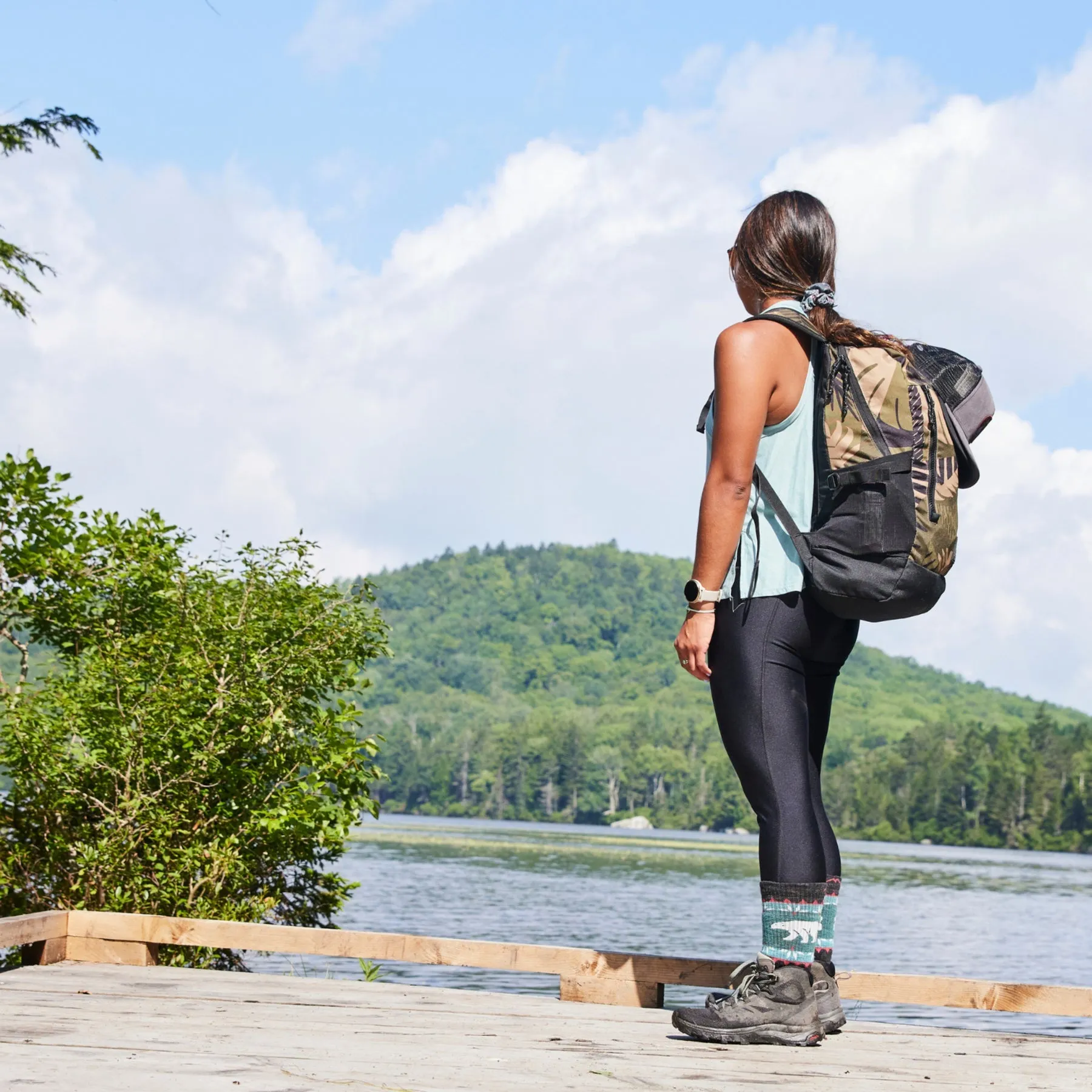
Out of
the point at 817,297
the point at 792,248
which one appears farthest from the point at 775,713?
the point at 792,248

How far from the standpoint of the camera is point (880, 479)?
351 centimetres

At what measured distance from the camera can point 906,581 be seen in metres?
3.47

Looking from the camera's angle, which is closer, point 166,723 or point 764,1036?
point 764,1036

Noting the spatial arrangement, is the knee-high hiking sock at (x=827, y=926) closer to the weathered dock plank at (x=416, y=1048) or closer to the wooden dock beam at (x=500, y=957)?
the weathered dock plank at (x=416, y=1048)

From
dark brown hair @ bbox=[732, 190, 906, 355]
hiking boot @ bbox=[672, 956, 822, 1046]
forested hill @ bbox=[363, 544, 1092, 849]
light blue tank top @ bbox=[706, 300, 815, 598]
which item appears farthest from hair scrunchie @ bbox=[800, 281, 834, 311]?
forested hill @ bbox=[363, 544, 1092, 849]

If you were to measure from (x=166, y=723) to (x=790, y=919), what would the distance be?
4.23 metres

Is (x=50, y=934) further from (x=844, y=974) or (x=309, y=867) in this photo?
(x=309, y=867)

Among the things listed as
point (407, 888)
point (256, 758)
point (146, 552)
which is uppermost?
point (146, 552)

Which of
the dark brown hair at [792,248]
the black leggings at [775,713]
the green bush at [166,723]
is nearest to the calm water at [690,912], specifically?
the green bush at [166,723]

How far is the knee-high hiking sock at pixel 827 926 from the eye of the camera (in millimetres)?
3719

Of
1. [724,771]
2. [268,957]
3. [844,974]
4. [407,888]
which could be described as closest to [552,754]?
[724,771]

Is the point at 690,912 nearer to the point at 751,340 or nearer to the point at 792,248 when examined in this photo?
the point at 792,248

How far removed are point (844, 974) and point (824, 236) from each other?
2249 mm

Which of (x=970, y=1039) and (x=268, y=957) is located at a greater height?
(x=970, y=1039)
